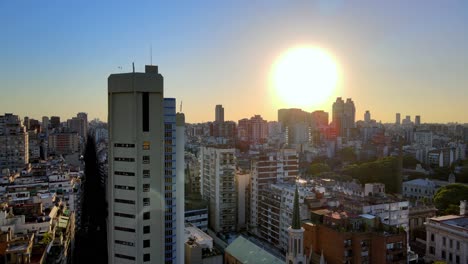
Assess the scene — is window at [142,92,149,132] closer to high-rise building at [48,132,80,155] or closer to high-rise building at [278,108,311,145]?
high-rise building at [48,132,80,155]

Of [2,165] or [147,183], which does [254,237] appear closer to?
[147,183]

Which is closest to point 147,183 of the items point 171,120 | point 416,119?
point 171,120

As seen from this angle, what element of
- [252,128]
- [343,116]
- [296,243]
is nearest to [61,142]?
[252,128]

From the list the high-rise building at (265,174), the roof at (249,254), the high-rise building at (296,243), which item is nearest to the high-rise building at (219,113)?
the high-rise building at (265,174)

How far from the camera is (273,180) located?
133ft

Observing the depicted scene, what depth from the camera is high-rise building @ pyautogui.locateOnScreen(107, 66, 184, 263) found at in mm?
16938

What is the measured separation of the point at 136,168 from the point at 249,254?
39.3ft

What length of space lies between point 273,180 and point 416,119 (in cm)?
14815

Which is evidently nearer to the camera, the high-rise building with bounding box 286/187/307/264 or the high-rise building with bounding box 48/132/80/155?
the high-rise building with bounding box 286/187/307/264

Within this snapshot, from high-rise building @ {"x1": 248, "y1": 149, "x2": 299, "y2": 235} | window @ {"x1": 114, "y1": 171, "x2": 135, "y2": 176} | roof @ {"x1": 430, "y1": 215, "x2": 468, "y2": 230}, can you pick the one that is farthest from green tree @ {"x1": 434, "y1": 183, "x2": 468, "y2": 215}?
window @ {"x1": 114, "y1": 171, "x2": 135, "y2": 176}

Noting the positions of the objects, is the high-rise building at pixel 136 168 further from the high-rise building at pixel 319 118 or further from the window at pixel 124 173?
the high-rise building at pixel 319 118

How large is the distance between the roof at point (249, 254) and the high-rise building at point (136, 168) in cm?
891

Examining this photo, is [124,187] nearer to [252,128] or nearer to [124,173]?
[124,173]

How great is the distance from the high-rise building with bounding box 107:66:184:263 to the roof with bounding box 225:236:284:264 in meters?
8.91
